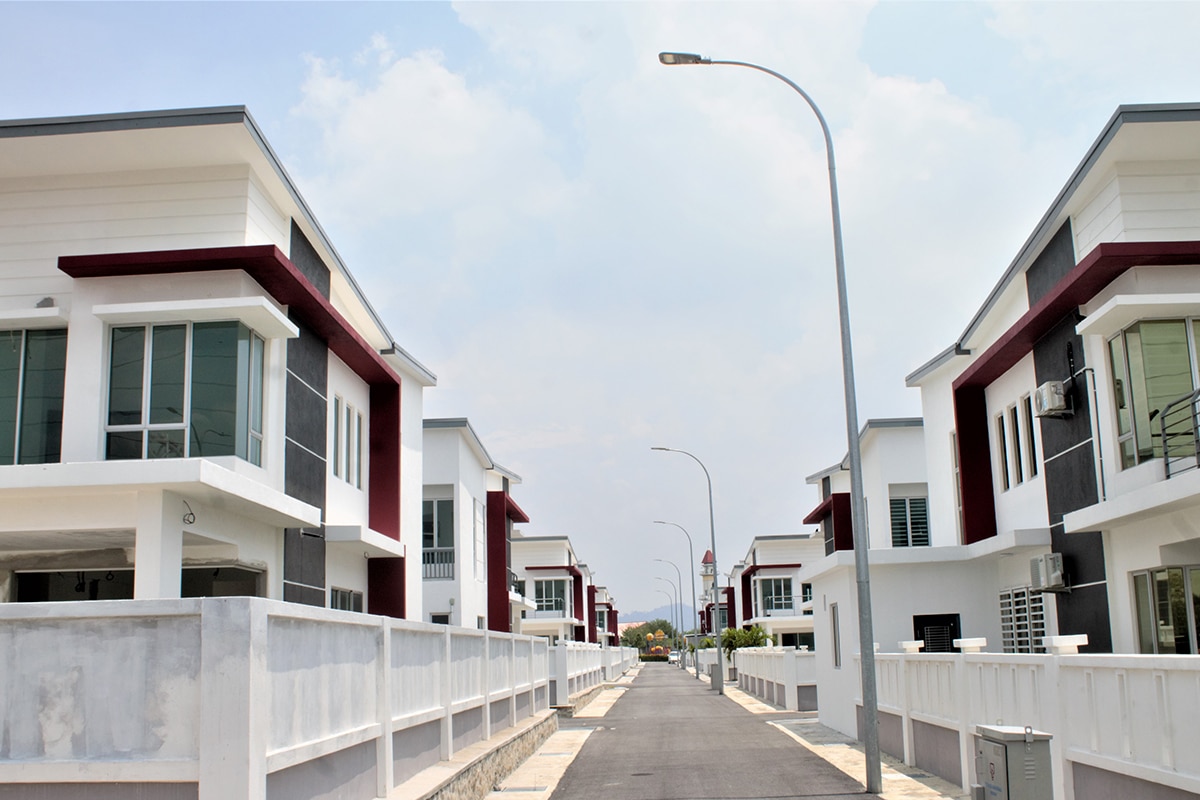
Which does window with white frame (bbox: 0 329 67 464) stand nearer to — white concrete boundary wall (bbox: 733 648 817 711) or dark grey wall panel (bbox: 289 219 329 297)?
dark grey wall panel (bbox: 289 219 329 297)

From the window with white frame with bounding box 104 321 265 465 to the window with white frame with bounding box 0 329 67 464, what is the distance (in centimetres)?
94

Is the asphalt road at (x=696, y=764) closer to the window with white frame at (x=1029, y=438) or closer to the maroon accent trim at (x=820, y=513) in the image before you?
Answer: the window with white frame at (x=1029, y=438)

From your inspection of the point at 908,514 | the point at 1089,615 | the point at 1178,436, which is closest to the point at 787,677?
the point at 908,514

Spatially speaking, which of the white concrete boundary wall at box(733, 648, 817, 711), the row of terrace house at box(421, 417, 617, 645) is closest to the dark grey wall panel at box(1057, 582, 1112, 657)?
the white concrete boundary wall at box(733, 648, 817, 711)

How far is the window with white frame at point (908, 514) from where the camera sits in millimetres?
36438

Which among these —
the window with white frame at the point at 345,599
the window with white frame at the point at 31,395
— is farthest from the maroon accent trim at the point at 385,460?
the window with white frame at the point at 31,395

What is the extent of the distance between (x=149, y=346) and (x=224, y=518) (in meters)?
2.68

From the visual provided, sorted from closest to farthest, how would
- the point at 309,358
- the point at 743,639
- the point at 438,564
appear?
the point at 309,358, the point at 438,564, the point at 743,639

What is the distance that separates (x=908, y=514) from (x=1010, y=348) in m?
17.1

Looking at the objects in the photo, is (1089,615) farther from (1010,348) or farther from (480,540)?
(480,540)

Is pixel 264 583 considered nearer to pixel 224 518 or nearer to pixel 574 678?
pixel 224 518

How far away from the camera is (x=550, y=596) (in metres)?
70.8

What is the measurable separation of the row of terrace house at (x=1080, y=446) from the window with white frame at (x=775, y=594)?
41140 millimetres

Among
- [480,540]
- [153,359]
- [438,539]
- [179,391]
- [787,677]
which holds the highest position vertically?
[153,359]
